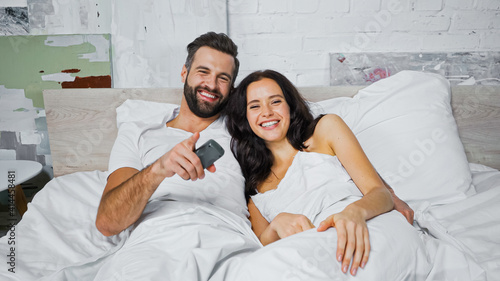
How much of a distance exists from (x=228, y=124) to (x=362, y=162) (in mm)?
497

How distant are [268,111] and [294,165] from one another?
193 millimetres

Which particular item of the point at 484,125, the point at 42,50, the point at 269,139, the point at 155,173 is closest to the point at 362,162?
the point at 269,139

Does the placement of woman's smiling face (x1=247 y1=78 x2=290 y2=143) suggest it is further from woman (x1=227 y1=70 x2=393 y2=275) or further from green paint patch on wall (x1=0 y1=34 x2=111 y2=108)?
green paint patch on wall (x1=0 y1=34 x2=111 y2=108)

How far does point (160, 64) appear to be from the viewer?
1546mm

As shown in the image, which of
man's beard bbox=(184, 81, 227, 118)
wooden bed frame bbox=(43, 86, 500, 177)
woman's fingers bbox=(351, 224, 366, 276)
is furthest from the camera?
wooden bed frame bbox=(43, 86, 500, 177)

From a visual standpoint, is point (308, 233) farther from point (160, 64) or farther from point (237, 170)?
point (160, 64)

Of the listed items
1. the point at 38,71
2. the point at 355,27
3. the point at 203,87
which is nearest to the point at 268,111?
the point at 203,87

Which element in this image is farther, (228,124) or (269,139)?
(228,124)

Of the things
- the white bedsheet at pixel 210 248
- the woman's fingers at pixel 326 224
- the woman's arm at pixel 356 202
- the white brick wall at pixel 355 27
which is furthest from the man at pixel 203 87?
the woman's fingers at pixel 326 224

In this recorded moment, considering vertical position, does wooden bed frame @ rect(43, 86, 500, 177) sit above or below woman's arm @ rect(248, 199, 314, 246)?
above

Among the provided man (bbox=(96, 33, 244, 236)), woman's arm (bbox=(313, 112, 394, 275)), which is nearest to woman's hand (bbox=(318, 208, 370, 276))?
woman's arm (bbox=(313, 112, 394, 275))

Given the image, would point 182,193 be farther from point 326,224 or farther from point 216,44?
point 216,44

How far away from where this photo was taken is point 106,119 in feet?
4.99

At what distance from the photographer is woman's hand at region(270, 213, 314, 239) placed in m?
0.85
